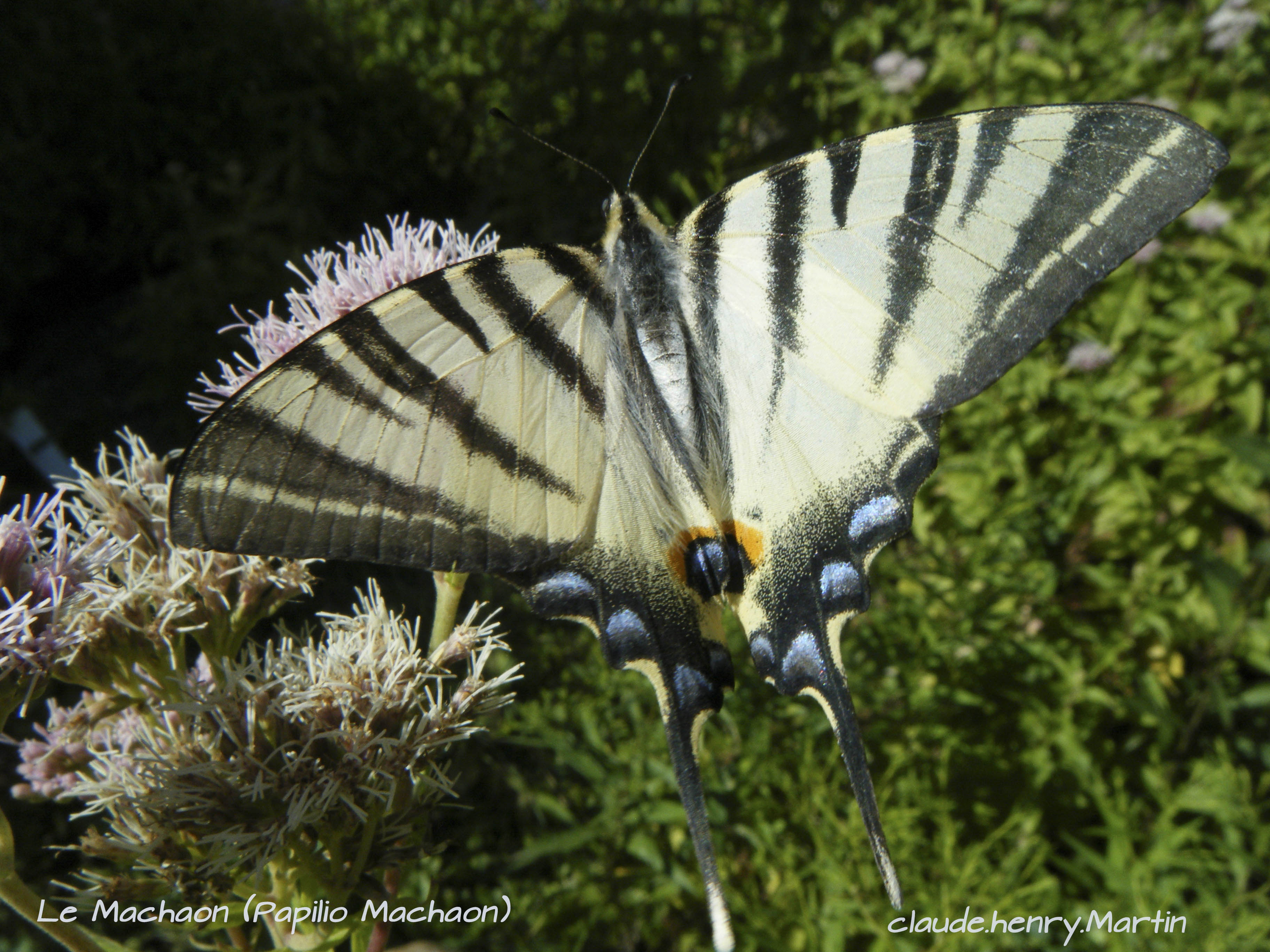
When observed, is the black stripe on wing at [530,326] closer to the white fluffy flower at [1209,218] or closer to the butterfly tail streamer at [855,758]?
the butterfly tail streamer at [855,758]

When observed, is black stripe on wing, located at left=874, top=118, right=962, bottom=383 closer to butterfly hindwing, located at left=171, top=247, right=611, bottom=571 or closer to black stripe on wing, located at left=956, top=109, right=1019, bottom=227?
black stripe on wing, located at left=956, top=109, right=1019, bottom=227

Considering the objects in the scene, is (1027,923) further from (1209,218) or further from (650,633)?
(1209,218)

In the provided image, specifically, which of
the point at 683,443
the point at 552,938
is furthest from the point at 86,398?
the point at 683,443

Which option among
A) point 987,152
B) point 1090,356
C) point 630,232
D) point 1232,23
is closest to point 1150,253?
point 1090,356

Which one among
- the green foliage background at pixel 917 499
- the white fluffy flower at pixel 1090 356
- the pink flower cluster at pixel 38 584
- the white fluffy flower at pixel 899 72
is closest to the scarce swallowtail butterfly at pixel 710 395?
the pink flower cluster at pixel 38 584

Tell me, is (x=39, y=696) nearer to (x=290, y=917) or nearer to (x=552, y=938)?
(x=290, y=917)

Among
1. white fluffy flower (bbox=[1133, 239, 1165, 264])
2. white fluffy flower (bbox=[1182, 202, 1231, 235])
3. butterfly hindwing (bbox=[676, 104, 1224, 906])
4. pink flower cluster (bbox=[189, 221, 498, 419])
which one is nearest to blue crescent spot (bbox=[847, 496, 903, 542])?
butterfly hindwing (bbox=[676, 104, 1224, 906])
